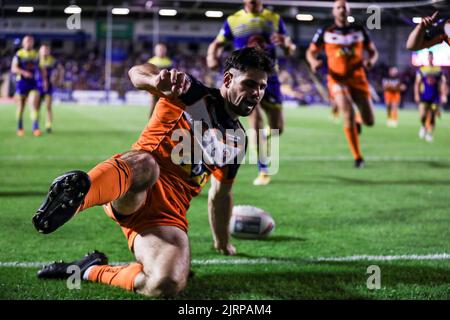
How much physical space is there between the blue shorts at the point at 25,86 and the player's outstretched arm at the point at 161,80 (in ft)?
39.9

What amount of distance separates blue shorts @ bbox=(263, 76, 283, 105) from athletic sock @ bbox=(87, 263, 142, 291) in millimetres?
4927

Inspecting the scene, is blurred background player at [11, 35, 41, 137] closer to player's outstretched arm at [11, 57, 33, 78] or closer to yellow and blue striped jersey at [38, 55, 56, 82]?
player's outstretched arm at [11, 57, 33, 78]

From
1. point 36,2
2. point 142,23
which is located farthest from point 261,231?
point 142,23

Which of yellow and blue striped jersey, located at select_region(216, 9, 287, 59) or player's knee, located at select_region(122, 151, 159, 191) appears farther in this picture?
yellow and blue striped jersey, located at select_region(216, 9, 287, 59)

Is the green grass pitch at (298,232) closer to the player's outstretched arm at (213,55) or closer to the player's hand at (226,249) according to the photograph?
the player's hand at (226,249)

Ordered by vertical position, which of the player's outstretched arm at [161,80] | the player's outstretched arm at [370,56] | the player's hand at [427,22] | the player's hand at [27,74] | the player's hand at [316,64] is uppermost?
the player's hand at [427,22]

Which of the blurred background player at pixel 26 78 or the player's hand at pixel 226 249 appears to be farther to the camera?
the blurred background player at pixel 26 78

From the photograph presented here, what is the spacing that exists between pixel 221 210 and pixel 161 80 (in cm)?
143

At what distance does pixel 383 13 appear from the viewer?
4241 centimetres

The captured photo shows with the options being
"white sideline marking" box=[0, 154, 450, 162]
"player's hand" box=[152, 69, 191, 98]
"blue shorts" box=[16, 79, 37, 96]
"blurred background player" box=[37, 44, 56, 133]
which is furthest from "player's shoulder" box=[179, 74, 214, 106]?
"blurred background player" box=[37, 44, 56, 133]

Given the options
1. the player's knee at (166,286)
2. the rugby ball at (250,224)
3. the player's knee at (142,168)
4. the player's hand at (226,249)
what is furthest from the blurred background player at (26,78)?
the player's knee at (166,286)

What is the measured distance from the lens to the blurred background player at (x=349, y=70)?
32.4 feet

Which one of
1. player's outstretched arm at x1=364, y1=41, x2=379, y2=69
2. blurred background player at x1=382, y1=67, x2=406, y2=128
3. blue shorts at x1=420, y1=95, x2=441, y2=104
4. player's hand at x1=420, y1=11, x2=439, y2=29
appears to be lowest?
blurred background player at x1=382, y1=67, x2=406, y2=128

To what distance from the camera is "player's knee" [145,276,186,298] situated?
347 centimetres
